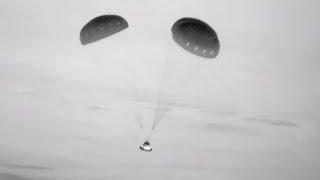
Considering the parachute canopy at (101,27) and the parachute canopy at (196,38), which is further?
the parachute canopy at (196,38)

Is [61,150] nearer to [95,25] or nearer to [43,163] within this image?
[43,163]

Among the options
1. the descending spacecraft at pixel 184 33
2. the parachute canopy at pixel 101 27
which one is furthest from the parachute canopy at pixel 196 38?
the parachute canopy at pixel 101 27

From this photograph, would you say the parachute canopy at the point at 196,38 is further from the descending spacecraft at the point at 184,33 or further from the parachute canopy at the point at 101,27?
the parachute canopy at the point at 101,27

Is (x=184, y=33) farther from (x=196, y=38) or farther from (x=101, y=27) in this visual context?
(x=101, y=27)

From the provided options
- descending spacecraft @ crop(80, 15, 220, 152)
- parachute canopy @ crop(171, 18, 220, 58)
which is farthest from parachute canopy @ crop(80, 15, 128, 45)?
parachute canopy @ crop(171, 18, 220, 58)

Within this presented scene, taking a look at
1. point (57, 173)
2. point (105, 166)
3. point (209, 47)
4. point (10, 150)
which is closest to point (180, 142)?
point (105, 166)
